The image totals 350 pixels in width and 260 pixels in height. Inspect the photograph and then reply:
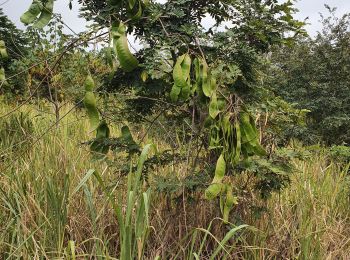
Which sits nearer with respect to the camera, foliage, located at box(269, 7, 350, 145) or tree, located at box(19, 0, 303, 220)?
tree, located at box(19, 0, 303, 220)

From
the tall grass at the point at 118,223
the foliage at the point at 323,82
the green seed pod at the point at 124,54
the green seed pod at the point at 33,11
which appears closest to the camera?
the green seed pod at the point at 124,54

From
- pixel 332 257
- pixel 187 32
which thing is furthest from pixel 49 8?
pixel 332 257

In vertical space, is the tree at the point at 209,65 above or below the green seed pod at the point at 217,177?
above

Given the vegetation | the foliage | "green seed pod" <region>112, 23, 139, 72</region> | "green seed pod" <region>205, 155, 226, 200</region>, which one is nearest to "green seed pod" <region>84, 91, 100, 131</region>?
the vegetation

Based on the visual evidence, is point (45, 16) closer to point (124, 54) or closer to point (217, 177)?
point (124, 54)

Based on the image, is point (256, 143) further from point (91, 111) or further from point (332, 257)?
point (332, 257)

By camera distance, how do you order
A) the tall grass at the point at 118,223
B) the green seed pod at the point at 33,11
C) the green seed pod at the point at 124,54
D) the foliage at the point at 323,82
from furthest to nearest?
the foliage at the point at 323,82, the tall grass at the point at 118,223, the green seed pod at the point at 33,11, the green seed pod at the point at 124,54

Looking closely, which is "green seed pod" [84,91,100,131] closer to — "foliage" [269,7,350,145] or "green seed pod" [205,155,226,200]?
"green seed pod" [205,155,226,200]

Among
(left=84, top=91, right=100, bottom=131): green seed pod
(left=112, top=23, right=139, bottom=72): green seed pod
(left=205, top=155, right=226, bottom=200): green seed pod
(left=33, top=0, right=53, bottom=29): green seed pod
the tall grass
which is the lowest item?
the tall grass

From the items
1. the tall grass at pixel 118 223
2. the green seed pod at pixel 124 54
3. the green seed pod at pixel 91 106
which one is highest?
the green seed pod at pixel 124 54

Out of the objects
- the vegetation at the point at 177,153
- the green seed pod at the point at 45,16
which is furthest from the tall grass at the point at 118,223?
the green seed pod at the point at 45,16

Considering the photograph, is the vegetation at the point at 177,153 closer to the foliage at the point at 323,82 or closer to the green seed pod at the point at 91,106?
the green seed pod at the point at 91,106

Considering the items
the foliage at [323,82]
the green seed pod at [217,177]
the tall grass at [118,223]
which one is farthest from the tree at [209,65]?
the foliage at [323,82]

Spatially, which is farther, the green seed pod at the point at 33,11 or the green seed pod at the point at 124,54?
the green seed pod at the point at 33,11
